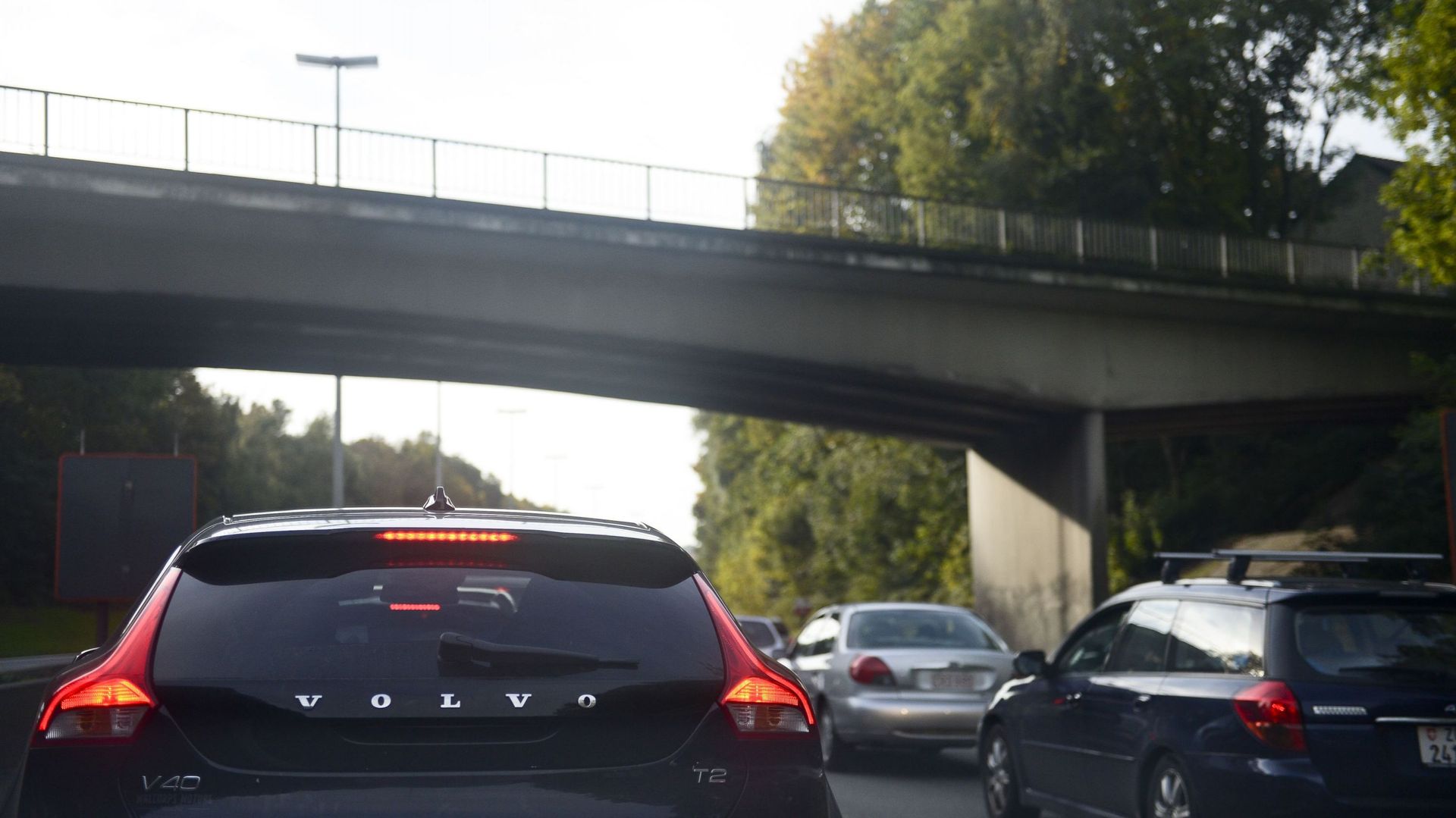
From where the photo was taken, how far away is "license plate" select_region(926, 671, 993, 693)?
14547 mm

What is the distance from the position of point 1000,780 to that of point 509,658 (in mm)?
7604

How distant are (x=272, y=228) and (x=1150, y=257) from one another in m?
17.2

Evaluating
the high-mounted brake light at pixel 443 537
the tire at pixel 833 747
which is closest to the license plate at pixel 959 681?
the tire at pixel 833 747

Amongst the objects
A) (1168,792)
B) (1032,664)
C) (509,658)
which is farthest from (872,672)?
(509,658)

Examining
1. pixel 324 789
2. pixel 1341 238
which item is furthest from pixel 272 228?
pixel 1341 238

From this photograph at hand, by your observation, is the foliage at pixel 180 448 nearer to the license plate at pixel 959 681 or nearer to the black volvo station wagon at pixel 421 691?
the license plate at pixel 959 681

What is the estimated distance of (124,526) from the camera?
1575 centimetres

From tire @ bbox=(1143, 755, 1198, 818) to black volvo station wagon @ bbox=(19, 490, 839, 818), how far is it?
14.3 feet

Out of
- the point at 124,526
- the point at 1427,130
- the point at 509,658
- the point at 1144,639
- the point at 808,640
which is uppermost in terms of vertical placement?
the point at 1427,130

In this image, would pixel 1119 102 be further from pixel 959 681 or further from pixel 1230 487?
pixel 959 681

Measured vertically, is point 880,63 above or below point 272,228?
above

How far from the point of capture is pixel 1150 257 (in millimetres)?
31969

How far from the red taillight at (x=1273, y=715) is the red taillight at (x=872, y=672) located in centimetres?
696

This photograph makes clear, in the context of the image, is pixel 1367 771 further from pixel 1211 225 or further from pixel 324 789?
pixel 1211 225
